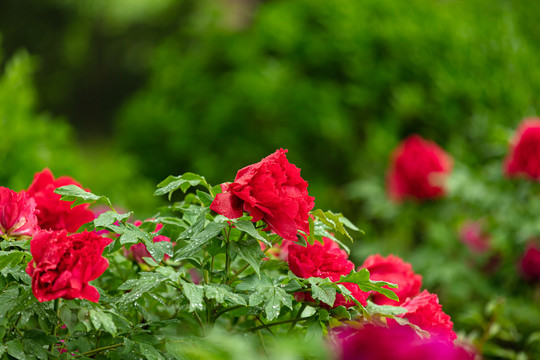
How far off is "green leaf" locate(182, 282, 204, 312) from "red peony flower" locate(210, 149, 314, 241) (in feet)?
0.46

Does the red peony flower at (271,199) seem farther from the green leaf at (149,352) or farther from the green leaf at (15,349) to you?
the green leaf at (15,349)

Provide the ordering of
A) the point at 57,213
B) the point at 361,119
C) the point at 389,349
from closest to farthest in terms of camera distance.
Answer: the point at 389,349 → the point at 57,213 → the point at 361,119

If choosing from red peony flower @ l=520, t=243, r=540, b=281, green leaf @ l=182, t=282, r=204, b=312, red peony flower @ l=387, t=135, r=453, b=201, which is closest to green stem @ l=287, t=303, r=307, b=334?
green leaf @ l=182, t=282, r=204, b=312

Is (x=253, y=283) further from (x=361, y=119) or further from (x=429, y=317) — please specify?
(x=361, y=119)

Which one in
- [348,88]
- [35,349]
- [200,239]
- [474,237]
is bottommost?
[474,237]

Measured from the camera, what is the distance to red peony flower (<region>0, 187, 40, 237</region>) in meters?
1.14

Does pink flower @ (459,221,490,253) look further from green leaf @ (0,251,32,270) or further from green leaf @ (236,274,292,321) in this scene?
green leaf @ (0,251,32,270)

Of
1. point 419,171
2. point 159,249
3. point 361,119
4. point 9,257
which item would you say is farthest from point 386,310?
point 361,119

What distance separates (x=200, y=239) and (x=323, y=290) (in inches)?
8.8

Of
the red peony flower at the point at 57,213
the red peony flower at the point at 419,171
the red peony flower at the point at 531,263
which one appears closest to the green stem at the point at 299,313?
the red peony flower at the point at 57,213

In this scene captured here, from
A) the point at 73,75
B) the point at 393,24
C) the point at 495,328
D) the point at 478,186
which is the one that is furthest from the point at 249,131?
the point at 73,75

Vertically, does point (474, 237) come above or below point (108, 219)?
below

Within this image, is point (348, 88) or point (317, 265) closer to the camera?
point (317, 265)

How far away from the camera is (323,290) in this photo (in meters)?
1.07
